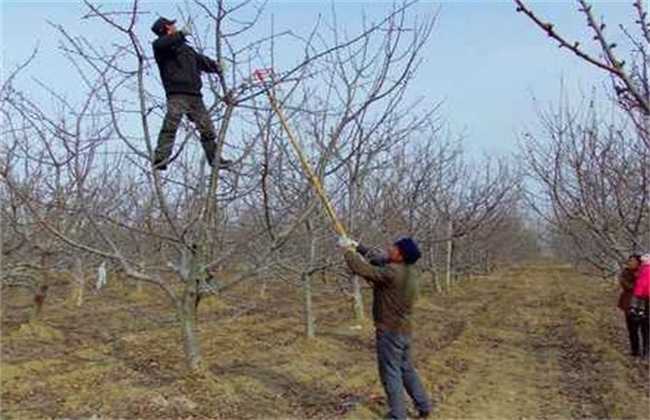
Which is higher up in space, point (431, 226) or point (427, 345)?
point (431, 226)

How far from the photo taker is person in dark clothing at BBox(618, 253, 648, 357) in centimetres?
998

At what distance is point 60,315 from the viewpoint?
53.6 feet

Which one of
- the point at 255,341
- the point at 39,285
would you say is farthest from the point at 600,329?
the point at 39,285

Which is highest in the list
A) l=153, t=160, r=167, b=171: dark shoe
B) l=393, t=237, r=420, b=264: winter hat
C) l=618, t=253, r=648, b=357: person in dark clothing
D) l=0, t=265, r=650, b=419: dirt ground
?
l=153, t=160, r=167, b=171: dark shoe

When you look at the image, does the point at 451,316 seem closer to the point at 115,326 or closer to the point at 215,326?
the point at 215,326

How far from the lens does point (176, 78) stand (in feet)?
18.5

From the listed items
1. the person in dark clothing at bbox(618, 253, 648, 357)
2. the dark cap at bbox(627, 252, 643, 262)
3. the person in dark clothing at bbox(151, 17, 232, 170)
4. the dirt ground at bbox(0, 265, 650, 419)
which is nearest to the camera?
the person in dark clothing at bbox(151, 17, 232, 170)

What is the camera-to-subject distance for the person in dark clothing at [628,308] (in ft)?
32.8

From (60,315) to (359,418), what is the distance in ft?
38.8

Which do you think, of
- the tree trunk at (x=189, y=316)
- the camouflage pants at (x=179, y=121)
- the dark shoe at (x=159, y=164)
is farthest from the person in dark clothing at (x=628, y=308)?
the dark shoe at (x=159, y=164)

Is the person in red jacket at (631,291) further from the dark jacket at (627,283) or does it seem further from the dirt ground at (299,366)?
the dirt ground at (299,366)

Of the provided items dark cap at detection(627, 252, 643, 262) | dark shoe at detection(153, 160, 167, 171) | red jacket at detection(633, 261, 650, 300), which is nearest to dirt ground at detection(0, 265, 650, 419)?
red jacket at detection(633, 261, 650, 300)

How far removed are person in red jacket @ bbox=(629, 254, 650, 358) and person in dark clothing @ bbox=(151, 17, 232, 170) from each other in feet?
21.0

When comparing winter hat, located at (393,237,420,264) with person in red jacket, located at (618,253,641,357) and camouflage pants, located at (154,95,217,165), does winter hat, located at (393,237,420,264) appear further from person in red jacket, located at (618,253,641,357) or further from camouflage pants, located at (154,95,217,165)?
person in red jacket, located at (618,253,641,357)
